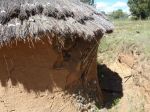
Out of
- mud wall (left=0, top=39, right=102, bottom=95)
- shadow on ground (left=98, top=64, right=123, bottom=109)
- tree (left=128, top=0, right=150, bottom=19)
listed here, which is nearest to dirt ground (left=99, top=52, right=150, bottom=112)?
shadow on ground (left=98, top=64, right=123, bottom=109)

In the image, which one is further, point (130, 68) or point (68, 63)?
point (130, 68)

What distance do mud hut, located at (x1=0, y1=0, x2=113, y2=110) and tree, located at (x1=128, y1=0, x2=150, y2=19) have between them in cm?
1309

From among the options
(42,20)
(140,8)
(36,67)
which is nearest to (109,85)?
(36,67)

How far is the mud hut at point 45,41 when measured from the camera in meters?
6.87

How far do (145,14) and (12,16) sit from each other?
14.9 meters

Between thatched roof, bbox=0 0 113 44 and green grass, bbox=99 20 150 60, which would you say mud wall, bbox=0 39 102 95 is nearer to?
thatched roof, bbox=0 0 113 44

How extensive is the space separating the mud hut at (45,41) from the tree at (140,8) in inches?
515

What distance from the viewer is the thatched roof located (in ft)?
22.2

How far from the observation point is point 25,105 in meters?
7.37

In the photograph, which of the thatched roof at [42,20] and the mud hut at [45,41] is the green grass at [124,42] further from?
the thatched roof at [42,20]

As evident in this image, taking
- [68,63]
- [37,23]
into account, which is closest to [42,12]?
[37,23]

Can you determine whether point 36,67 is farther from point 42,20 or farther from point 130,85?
point 130,85

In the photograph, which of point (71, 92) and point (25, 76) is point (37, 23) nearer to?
point (25, 76)

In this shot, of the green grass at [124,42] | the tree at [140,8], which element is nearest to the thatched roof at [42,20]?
the green grass at [124,42]
